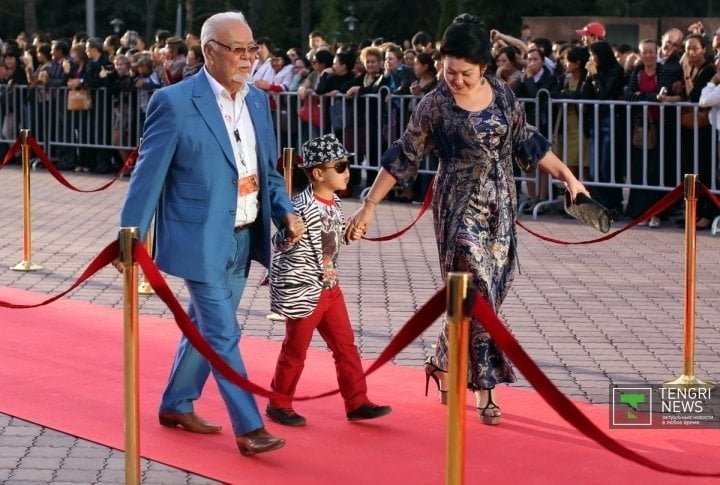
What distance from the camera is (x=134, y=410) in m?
5.70

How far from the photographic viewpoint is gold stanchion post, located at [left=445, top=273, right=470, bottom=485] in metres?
4.90

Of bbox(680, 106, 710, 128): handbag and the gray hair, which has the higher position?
the gray hair

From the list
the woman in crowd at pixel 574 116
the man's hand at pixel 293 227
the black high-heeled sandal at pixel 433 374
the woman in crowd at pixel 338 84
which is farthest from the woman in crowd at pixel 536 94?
the man's hand at pixel 293 227

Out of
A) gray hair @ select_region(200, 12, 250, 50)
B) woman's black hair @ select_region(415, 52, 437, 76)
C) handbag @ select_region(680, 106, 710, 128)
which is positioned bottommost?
handbag @ select_region(680, 106, 710, 128)

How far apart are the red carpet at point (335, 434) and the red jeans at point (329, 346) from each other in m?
0.16

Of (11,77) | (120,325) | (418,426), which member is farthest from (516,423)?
(11,77)

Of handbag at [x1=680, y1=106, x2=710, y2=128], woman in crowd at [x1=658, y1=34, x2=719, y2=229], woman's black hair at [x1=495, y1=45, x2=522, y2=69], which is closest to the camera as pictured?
handbag at [x1=680, y1=106, x2=710, y2=128]

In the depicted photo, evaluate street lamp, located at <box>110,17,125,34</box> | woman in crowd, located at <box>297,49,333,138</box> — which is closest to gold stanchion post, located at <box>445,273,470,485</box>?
woman in crowd, located at <box>297,49,333,138</box>

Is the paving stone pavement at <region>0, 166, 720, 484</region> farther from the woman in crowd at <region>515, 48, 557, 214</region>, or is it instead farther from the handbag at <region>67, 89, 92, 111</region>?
the handbag at <region>67, 89, 92, 111</region>

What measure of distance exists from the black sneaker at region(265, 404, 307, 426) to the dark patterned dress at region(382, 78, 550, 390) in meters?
0.78

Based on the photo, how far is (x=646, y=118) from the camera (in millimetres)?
14641

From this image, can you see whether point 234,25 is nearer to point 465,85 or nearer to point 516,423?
point 465,85

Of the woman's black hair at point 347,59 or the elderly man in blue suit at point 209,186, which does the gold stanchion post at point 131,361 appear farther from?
the woman's black hair at point 347,59

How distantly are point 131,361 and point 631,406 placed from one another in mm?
2822
